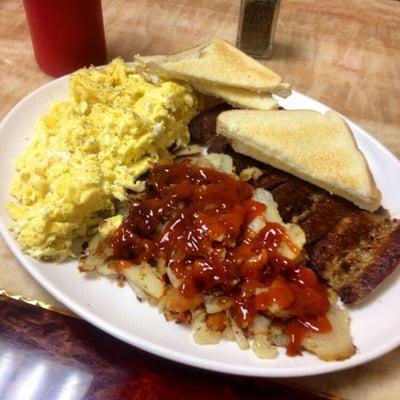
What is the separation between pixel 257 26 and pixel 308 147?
4.38 ft

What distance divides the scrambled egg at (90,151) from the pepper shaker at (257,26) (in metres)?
1.02

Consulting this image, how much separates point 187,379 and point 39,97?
1.56 metres

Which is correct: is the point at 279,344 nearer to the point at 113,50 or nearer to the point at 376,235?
the point at 376,235

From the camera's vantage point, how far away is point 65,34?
2793 mm

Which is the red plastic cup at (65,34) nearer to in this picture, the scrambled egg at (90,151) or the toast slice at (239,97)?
the scrambled egg at (90,151)

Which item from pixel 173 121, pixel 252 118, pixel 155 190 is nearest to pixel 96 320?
pixel 155 190

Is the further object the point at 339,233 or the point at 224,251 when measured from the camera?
the point at 339,233

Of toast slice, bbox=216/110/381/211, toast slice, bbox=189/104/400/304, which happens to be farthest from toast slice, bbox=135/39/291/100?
toast slice, bbox=189/104/400/304

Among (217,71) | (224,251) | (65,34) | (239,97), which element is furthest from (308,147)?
(65,34)

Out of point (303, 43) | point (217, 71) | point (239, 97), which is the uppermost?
point (217, 71)

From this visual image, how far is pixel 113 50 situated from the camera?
3318mm

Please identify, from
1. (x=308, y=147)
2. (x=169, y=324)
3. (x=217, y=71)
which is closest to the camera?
(x=169, y=324)

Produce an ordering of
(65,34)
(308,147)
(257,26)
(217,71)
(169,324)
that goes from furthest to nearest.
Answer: (257,26), (65,34), (217,71), (308,147), (169,324)

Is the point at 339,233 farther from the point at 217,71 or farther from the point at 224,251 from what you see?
the point at 217,71
